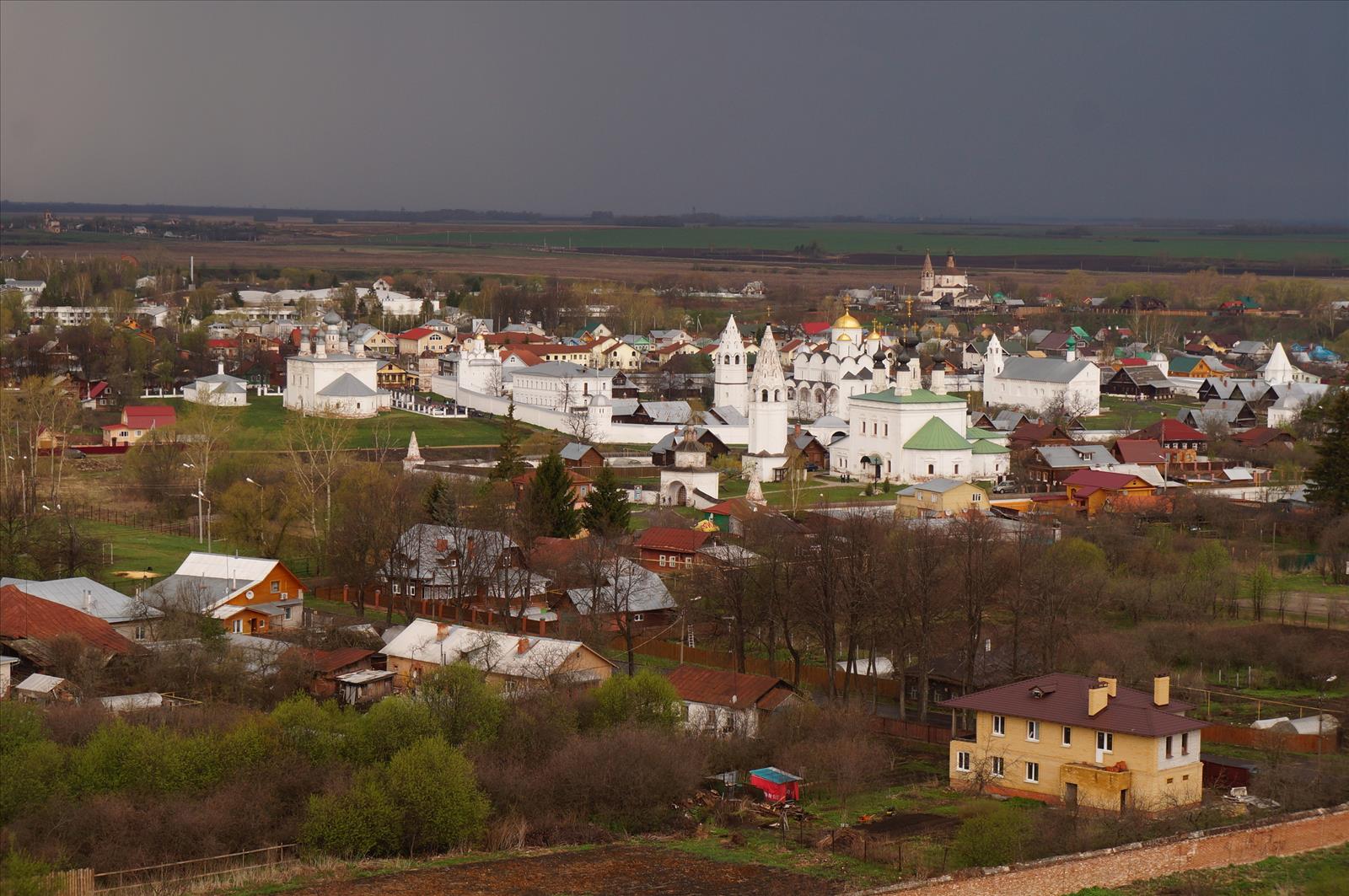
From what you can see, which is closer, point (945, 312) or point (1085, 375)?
point (1085, 375)

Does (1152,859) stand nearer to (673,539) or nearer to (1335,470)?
(673,539)

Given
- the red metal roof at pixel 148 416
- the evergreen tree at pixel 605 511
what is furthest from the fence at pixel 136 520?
the red metal roof at pixel 148 416

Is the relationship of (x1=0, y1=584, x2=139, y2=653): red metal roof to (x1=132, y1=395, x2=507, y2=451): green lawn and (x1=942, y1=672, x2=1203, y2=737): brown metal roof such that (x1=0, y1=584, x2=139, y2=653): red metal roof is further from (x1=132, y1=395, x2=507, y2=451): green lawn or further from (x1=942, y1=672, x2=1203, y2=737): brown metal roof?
(x1=132, y1=395, x2=507, y2=451): green lawn

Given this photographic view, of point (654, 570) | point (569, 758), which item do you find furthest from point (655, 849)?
point (654, 570)

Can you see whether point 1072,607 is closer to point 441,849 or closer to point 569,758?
point 569,758

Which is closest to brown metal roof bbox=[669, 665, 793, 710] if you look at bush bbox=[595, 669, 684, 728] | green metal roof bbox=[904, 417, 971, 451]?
bush bbox=[595, 669, 684, 728]

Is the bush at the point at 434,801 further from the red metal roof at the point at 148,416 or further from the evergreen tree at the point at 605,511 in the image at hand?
the red metal roof at the point at 148,416
